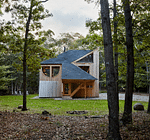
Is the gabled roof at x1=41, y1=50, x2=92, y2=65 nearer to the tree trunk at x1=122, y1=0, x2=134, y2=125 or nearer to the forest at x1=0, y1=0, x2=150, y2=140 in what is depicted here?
the forest at x1=0, y1=0, x2=150, y2=140

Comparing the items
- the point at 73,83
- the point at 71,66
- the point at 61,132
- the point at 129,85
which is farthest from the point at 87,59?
the point at 61,132

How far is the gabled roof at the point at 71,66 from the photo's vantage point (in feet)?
56.5

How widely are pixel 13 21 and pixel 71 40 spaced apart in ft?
84.7

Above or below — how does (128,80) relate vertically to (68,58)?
below

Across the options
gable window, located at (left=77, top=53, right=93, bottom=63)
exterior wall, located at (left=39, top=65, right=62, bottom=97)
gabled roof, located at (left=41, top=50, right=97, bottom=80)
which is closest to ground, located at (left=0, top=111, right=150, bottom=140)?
gabled roof, located at (left=41, top=50, right=97, bottom=80)

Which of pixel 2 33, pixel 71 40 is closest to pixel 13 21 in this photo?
pixel 2 33

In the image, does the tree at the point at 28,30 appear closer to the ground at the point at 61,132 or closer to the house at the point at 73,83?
the ground at the point at 61,132

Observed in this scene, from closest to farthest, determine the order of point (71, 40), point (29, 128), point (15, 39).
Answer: point (29, 128), point (15, 39), point (71, 40)

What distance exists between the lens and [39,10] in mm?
8609

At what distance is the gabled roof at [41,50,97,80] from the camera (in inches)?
678

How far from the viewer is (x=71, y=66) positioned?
1894cm

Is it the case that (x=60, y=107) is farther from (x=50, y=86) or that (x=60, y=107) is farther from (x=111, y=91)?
(x=50, y=86)

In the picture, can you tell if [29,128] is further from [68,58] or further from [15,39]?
[68,58]

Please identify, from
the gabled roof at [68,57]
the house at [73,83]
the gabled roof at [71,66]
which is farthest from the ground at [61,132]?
the gabled roof at [68,57]
